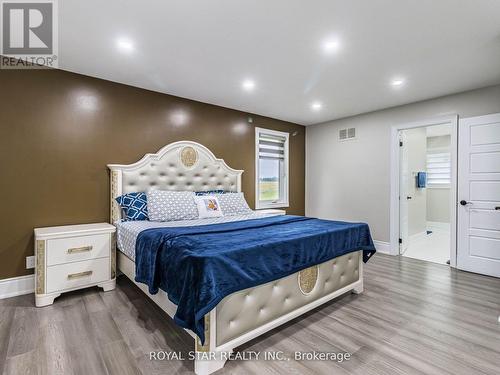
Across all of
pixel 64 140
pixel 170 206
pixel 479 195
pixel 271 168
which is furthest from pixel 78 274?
pixel 479 195

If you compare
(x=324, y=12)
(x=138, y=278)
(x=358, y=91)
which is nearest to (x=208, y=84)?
(x=324, y=12)

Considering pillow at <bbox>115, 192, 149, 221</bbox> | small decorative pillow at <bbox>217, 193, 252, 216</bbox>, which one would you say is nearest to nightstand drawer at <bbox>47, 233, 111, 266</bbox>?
pillow at <bbox>115, 192, 149, 221</bbox>

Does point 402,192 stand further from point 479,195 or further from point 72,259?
point 72,259

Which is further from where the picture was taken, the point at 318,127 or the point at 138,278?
the point at 318,127

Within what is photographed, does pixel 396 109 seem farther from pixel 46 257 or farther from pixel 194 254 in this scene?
pixel 46 257

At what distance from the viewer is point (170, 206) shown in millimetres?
3230

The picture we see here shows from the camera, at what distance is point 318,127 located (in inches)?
217

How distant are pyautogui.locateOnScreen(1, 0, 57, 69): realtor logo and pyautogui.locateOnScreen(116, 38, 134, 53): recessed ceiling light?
476 mm

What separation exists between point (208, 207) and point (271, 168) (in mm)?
2145

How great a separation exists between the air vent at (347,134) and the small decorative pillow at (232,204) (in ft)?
8.12

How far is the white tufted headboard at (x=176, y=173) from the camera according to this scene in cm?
332

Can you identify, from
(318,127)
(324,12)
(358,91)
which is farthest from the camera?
(318,127)

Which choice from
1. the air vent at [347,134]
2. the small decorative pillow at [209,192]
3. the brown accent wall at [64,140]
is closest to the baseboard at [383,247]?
the air vent at [347,134]

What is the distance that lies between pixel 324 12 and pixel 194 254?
2.00m
